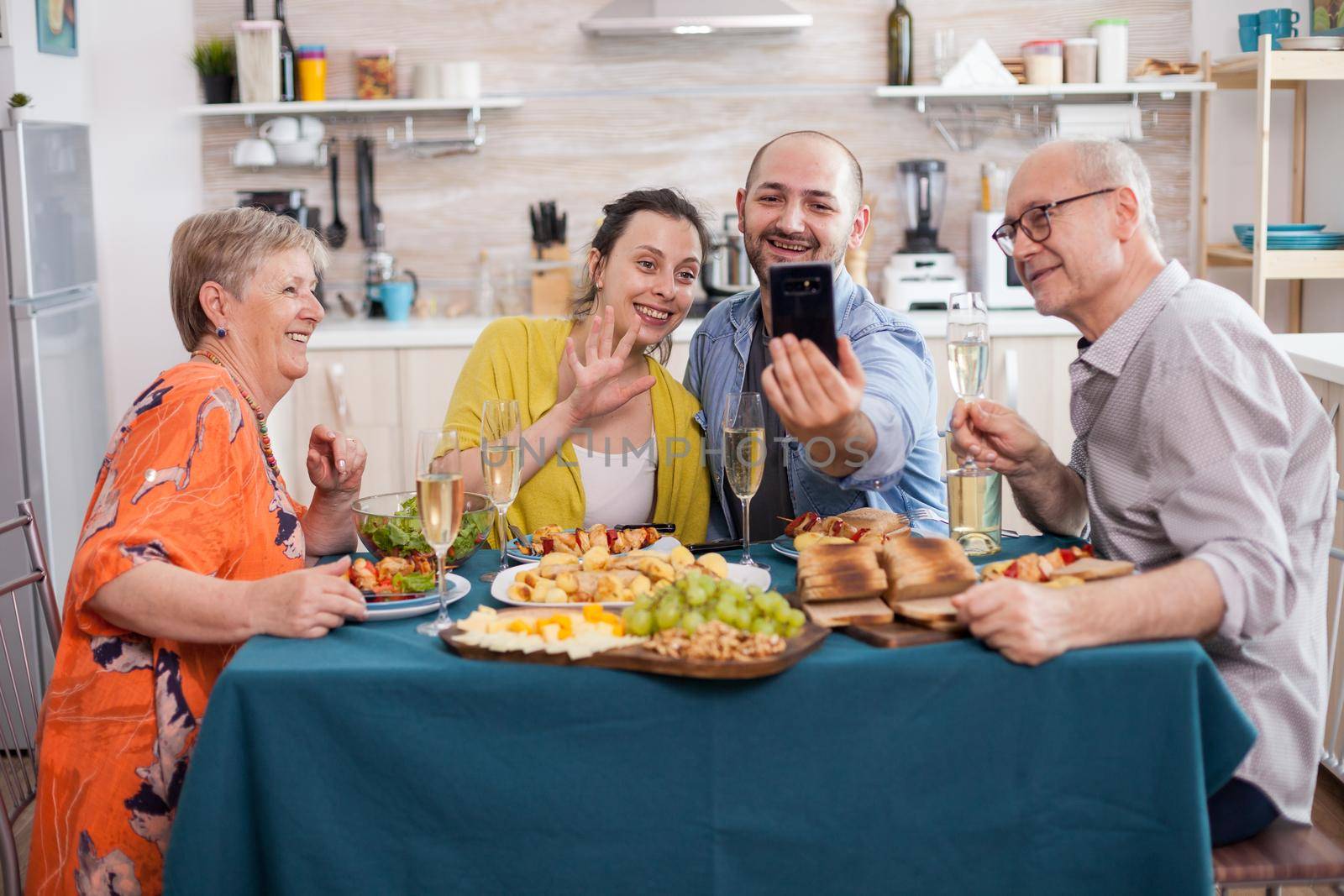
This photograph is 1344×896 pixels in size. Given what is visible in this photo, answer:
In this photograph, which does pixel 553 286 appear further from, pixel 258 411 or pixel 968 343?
pixel 968 343

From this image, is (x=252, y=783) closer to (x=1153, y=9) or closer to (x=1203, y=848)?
(x=1203, y=848)

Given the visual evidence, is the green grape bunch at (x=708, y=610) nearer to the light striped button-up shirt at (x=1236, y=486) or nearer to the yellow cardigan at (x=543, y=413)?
the light striped button-up shirt at (x=1236, y=486)

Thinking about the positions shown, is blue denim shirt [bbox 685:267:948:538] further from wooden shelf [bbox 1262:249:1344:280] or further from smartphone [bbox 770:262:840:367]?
wooden shelf [bbox 1262:249:1344:280]

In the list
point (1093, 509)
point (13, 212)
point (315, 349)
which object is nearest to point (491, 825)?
point (1093, 509)

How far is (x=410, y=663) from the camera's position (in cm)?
140

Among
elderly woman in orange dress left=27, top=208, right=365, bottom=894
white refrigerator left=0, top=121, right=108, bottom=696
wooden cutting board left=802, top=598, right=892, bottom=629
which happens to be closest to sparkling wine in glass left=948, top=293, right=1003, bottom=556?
wooden cutting board left=802, top=598, right=892, bottom=629

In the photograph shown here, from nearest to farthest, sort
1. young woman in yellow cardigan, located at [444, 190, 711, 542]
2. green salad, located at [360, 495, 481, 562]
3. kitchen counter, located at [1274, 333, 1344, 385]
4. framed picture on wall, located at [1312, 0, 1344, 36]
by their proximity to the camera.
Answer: green salad, located at [360, 495, 481, 562] → young woman in yellow cardigan, located at [444, 190, 711, 542] → kitchen counter, located at [1274, 333, 1344, 385] → framed picture on wall, located at [1312, 0, 1344, 36]

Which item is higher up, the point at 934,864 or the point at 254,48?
the point at 254,48

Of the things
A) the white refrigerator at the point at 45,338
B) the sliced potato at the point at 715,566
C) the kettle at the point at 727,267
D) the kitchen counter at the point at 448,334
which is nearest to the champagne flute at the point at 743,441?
the sliced potato at the point at 715,566

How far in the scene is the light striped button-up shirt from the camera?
1.47 m

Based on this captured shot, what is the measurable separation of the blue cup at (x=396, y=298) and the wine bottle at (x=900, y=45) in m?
1.92

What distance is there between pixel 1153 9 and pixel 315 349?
3241 millimetres

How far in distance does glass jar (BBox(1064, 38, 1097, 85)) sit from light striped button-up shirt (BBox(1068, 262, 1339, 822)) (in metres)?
3.03

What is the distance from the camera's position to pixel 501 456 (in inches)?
64.5
